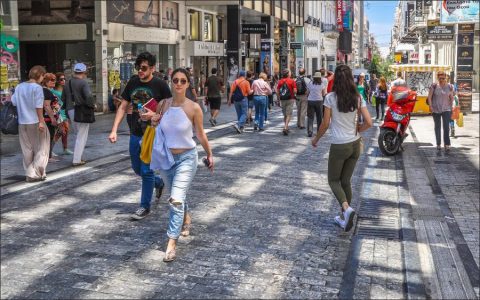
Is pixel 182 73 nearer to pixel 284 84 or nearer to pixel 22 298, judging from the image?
pixel 22 298

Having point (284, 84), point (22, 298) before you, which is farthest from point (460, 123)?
point (22, 298)

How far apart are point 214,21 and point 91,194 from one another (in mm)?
27260

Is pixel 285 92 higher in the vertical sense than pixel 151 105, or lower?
higher

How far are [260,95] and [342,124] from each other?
32.0ft

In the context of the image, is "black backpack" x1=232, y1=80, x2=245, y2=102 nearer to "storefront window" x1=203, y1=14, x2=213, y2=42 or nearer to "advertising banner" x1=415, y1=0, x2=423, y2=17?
Result: "storefront window" x1=203, y1=14, x2=213, y2=42

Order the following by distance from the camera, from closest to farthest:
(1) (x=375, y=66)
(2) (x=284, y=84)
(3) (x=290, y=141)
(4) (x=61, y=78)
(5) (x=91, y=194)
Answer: (5) (x=91, y=194), (4) (x=61, y=78), (3) (x=290, y=141), (2) (x=284, y=84), (1) (x=375, y=66)

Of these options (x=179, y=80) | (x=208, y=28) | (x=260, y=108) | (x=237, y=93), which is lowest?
(x=260, y=108)

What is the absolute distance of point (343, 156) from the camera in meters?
6.21

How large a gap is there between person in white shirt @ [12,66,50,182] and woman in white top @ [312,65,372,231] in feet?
14.7

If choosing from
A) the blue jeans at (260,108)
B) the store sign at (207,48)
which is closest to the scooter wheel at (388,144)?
the blue jeans at (260,108)

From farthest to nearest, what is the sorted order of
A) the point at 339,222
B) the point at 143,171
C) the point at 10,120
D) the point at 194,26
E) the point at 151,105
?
the point at 194,26
the point at 10,120
the point at 143,171
the point at 339,222
the point at 151,105

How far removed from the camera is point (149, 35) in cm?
2486

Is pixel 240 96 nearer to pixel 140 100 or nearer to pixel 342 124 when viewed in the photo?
pixel 140 100

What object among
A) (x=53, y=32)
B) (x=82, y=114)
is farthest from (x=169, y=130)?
(x=53, y=32)
